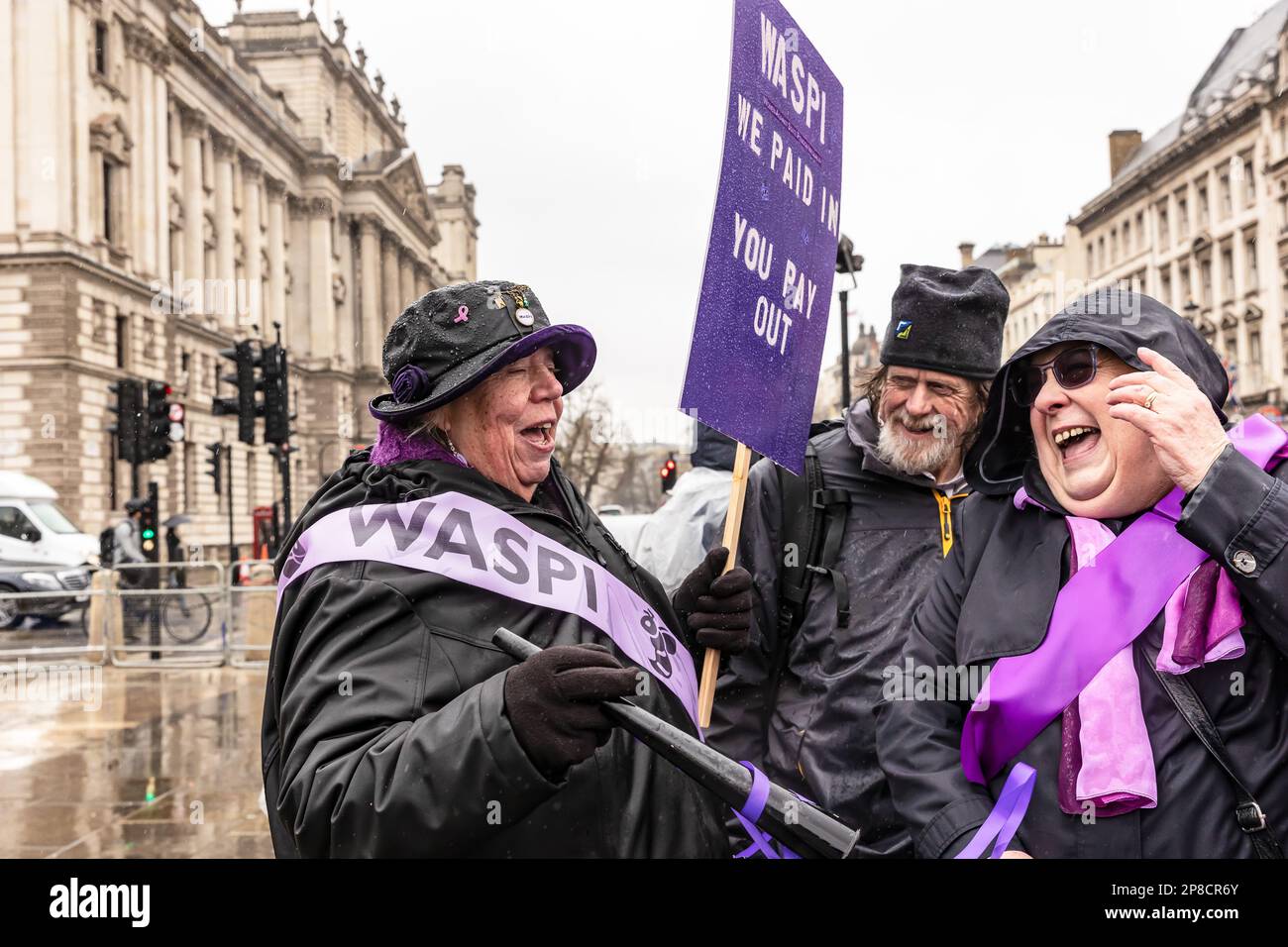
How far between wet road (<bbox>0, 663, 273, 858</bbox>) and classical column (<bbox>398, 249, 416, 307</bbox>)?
2328 inches

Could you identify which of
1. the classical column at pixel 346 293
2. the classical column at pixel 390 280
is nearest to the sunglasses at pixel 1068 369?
the classical column at pixel 346 293

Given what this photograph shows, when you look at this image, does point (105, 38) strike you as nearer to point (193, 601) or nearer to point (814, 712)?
point (193, 601)

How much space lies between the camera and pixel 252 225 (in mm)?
50406

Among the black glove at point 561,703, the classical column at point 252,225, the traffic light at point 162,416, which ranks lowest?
the black glove at point 561,703

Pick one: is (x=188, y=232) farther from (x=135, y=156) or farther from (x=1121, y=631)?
(x=1121, y=631)

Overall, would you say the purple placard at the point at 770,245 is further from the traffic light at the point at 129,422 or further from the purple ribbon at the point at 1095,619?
the traffic light at the point at 129,422

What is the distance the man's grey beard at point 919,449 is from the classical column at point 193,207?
4421 cm

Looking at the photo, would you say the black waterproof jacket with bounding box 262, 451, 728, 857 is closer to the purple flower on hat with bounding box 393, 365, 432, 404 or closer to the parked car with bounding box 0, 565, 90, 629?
the purple flower on hat with bounding box 393, 365, 432, 404

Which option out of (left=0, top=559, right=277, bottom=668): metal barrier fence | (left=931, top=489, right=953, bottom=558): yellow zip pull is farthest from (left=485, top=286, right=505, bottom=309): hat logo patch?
(left=0, top=559, right=277, bottom=668): metal barrier fence

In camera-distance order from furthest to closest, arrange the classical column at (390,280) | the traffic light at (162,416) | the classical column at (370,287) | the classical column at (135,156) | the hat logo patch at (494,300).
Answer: the classical column at (390,280) → the classical column at (370,287) → the classical column at (135,156) → the traffic light at (162,416) → the hat logo patch at (494,300)

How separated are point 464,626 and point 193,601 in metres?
12.3

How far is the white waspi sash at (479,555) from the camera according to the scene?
1.92 metres

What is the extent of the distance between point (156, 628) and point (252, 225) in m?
41.4

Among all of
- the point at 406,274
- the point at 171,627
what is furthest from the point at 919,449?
the point at 406,274
